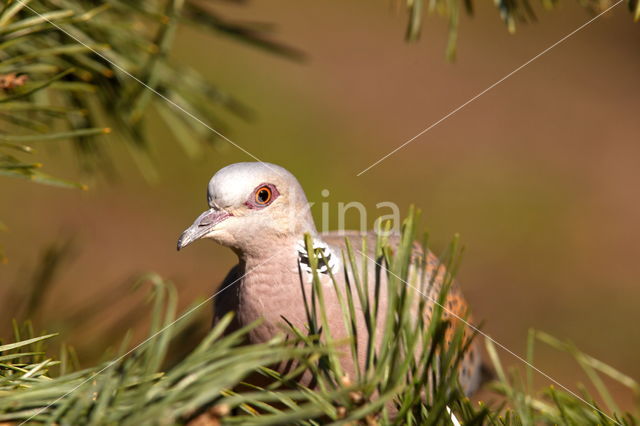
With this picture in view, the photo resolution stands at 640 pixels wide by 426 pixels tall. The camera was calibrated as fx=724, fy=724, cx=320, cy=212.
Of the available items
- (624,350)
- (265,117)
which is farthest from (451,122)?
A: (624,350)

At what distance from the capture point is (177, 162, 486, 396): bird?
1.12m

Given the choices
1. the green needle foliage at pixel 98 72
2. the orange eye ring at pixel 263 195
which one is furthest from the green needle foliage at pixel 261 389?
the orange eye ring at pixel 263 195

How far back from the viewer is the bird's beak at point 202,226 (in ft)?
3.68

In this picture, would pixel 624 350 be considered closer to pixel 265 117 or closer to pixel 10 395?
pixel 265 117

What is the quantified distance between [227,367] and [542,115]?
4451 mm

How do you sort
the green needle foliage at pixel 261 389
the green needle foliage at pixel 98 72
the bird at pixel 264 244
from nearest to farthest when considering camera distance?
the green needle foliage at pixel 261 389, the green needle foliage at pixel 98 72, the bird at pixel 264 244

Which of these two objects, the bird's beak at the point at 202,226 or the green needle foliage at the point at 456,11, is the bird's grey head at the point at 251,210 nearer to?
the bird's beak at the point at 202,226

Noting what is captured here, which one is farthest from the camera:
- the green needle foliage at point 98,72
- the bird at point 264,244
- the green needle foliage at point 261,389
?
the bird at point 264,244

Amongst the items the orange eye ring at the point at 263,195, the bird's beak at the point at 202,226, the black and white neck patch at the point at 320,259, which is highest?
the orange eye ring at the point at 263,195

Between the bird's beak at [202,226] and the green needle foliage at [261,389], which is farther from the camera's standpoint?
the bird's beak at [202,226]

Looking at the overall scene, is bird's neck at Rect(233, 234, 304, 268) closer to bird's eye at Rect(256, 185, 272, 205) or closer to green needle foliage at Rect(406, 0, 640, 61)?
bird's eye at Rect(256, 185, 272, 205)

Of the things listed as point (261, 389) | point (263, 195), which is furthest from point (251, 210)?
point (261, 389)

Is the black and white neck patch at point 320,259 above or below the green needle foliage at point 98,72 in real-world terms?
below

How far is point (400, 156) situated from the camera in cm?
459
